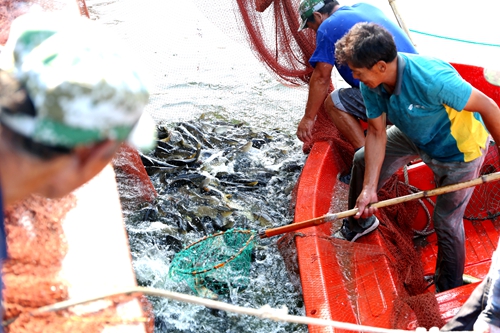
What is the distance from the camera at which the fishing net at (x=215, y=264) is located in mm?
3756

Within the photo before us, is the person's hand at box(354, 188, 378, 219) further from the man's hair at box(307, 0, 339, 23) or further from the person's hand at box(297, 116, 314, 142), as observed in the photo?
the man's hair at box(307, 0, 339, 23)

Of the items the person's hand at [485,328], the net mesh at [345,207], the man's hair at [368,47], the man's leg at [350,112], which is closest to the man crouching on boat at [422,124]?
the man's hair at [368,47]

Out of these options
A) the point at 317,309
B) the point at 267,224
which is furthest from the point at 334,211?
the point at 317,309

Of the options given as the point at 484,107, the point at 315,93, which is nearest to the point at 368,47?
the point at 484,107

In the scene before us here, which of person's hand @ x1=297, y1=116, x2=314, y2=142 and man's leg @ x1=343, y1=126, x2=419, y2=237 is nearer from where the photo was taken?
man's leg @ x1=343, y1=126, x2=419, y2=237

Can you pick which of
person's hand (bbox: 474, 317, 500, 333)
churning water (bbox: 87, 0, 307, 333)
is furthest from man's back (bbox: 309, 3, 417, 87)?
person's hand (bbox: 474, 317, 500, 333)

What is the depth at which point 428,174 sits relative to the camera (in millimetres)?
5047

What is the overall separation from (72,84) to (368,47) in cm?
255

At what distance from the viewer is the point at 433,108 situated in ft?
11.5

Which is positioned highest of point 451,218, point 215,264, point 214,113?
point 451,218

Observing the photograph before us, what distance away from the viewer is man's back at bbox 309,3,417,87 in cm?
449

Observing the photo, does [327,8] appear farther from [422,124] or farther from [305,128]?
[422,124]

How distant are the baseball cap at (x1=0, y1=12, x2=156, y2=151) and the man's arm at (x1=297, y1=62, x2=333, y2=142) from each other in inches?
149

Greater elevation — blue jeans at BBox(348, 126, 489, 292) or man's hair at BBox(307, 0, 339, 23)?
man's hair at BBox(307, 0, 339, 23)
